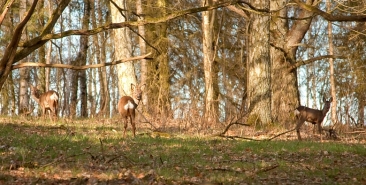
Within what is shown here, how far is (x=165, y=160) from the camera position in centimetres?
996

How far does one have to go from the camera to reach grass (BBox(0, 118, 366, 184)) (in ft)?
26.0

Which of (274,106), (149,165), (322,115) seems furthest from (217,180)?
(274,106)

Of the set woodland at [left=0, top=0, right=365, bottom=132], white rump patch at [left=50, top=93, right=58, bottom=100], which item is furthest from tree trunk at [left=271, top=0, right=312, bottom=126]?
white rump patch at [left=50, top=93, right=58, bottom=100]

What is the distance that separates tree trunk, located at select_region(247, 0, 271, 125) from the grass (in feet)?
14.7

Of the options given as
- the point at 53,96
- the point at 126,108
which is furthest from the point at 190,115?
the point at 53,96

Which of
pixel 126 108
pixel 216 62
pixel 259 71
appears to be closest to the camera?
pixel 126 108

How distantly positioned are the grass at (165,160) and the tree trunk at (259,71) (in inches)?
176

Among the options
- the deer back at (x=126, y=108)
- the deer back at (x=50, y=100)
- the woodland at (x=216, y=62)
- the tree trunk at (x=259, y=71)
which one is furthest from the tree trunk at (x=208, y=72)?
the deer back at (x=50, y=100)

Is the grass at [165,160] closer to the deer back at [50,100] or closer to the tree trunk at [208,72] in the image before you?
the tree trunk at [208,72]

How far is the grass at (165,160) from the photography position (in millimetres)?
7930

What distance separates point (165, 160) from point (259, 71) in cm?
924

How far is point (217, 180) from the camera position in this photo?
7.89m

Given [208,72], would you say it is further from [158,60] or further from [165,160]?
[165,160]

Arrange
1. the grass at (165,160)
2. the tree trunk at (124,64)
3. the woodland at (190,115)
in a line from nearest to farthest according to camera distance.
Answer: the grass at (165,160), the woodland at (190,115), the tree trunk at (124,64)
